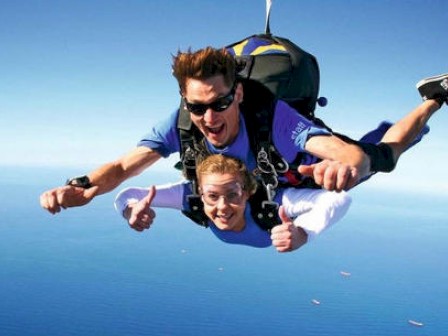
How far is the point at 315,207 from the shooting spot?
104 inches

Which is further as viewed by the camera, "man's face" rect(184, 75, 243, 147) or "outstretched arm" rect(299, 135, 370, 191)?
"man's face" rect(184, 75, 243, 147)

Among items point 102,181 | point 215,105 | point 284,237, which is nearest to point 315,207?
point 284,237

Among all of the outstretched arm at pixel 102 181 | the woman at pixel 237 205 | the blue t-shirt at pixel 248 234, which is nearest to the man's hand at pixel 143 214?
the woman at pixel 237 205

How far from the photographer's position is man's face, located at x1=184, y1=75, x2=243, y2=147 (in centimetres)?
264

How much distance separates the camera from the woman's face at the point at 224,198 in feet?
9.66

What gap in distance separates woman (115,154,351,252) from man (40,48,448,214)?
0.56 ft

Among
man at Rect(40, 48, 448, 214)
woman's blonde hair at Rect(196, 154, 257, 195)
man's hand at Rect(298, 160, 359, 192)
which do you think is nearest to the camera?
man's hand at Rect(298, 160, 359, 192)

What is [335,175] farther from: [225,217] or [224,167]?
[225,217]

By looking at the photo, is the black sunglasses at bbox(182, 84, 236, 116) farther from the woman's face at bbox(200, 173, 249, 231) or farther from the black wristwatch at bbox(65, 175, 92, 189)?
the black wristwatch at bbox(65, 175, 92, 189)

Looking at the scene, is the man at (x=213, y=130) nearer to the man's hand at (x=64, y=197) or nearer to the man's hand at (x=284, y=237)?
the man's hand at (x=64, y=197)

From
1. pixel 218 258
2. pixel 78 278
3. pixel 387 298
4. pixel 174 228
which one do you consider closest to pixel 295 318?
pixel 387 298

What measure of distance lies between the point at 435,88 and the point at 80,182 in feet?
11.1

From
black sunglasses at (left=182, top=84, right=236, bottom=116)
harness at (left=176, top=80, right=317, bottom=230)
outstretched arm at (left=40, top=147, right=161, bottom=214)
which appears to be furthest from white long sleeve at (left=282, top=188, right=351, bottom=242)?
outstretched arm at (left=40, top=147, right=161, bottom=214)

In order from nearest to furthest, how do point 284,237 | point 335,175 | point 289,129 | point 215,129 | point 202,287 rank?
point 335,175 → point 284,237 → point 289,129 → point 215,129 → point 202,287
